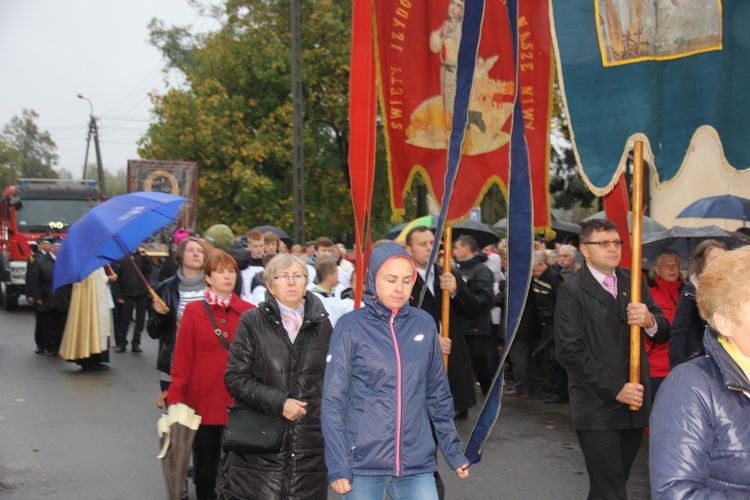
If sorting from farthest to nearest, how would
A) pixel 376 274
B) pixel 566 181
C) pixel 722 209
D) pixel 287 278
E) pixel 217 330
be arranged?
pixel 566 181 < pixel 722 209 < pixel 217 330 < pixel 287 278 < pixel 376 274

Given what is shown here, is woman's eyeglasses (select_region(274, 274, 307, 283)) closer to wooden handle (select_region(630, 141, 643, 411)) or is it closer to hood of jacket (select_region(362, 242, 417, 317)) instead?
hood of jacket (select_region(362, 242, 417, 317))

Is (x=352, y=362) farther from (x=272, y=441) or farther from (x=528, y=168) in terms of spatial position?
(x=528, y=168)

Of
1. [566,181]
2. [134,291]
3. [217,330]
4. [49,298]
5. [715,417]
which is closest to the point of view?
[715,417]

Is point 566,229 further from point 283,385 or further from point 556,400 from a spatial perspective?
point 283,385

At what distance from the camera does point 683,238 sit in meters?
9.59

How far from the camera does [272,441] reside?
440cm

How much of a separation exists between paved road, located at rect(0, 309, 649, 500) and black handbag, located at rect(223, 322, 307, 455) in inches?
94.5

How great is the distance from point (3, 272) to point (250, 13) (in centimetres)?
1053

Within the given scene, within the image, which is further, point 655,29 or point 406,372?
point 655,29

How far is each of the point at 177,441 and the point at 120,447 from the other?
291cm

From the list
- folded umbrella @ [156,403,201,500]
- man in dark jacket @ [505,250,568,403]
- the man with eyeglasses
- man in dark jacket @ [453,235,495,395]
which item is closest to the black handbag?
folded umbrella @ [156,403,201,500]

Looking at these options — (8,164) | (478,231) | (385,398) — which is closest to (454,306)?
(385,398)

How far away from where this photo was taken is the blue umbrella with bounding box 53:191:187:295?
6566 millimetres

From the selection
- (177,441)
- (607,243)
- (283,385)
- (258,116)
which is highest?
(258,116)
